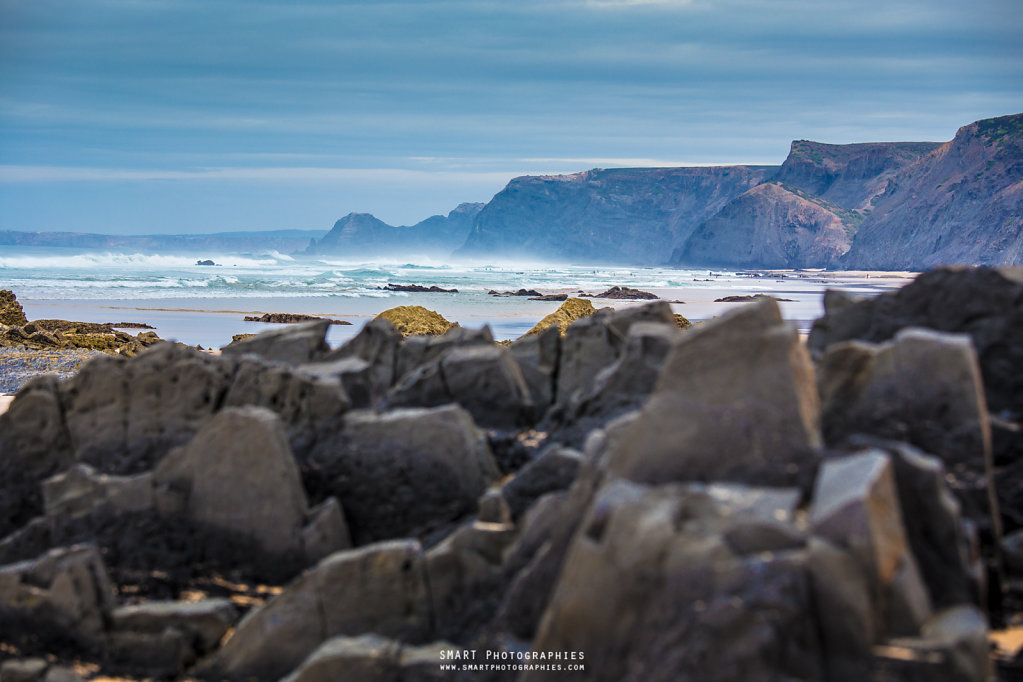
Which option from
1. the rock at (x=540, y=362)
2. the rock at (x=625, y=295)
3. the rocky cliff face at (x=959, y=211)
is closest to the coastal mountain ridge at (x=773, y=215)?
the rocky cliff face at (x=959, y=211)

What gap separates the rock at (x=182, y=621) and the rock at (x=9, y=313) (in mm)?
13152

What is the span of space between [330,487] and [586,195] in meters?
130

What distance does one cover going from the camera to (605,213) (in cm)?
12675

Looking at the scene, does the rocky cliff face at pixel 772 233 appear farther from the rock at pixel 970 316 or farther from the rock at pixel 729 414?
the rock at pixel 729 414

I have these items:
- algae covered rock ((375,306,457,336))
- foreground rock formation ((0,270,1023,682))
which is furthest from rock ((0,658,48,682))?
algae covered rock ((375,306,457,336))

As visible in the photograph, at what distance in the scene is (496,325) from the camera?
62.8 feet

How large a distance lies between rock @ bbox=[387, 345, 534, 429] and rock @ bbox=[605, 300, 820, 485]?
1941 mm

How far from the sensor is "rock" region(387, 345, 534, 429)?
5035 mm

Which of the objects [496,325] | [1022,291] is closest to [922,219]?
[496,325]

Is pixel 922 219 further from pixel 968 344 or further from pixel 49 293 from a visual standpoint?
pixel 968 344

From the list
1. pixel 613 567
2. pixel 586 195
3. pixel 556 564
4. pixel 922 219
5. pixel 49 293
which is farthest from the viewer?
pixel 586 195

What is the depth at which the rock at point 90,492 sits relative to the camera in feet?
14.0

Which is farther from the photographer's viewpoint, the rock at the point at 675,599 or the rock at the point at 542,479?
the rock at the point at 542,479

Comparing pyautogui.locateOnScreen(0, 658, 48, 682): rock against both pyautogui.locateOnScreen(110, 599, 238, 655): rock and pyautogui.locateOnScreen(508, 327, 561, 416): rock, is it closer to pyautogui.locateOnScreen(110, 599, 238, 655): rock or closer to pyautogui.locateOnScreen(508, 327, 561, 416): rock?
pyautogui.locateOnScreen(110, 599, 238, 655): rock
